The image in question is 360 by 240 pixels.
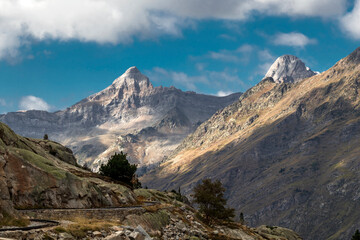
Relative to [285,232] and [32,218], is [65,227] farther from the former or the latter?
[285,232]

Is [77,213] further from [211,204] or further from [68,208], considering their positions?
[211,204]

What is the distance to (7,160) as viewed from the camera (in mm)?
41031

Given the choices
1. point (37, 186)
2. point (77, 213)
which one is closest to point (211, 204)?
point (77, 213)

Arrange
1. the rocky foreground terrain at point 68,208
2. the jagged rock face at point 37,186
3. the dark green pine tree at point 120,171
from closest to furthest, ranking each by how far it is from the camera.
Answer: the rocky foreground terrain at point 68,208 → the jagged rock face at point 37,186 → the dark green pine tree at point 120,171

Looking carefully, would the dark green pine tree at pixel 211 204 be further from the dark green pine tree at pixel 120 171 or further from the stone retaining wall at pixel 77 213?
the stone retaining wall at pixel 77 213

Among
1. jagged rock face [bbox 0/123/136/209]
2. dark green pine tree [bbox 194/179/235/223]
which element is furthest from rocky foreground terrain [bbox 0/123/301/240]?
dark green pine tree [bbox 194/179/235/223]

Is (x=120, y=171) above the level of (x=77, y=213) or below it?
above

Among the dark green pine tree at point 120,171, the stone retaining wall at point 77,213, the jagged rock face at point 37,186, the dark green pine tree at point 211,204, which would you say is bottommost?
the dark green pine tree at point 211,204

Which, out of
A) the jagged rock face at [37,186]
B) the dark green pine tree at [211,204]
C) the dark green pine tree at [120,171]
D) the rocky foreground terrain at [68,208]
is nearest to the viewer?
the rocky foreground terrain at [68,208]

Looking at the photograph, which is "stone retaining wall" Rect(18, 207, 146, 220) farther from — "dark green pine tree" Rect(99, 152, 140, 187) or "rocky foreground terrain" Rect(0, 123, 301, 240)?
"dark green pine tree" Rect(99, 152, 140, 187)

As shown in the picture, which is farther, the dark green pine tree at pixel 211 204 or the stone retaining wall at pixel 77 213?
the dark green pine tree at pixel 211 204

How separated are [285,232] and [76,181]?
118m

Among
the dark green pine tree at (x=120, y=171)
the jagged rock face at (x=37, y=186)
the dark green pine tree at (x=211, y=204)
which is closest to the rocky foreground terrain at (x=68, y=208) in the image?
the jagged rock face at (x=37, y=186)

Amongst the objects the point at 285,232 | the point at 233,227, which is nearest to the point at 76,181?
the point at 233,227
